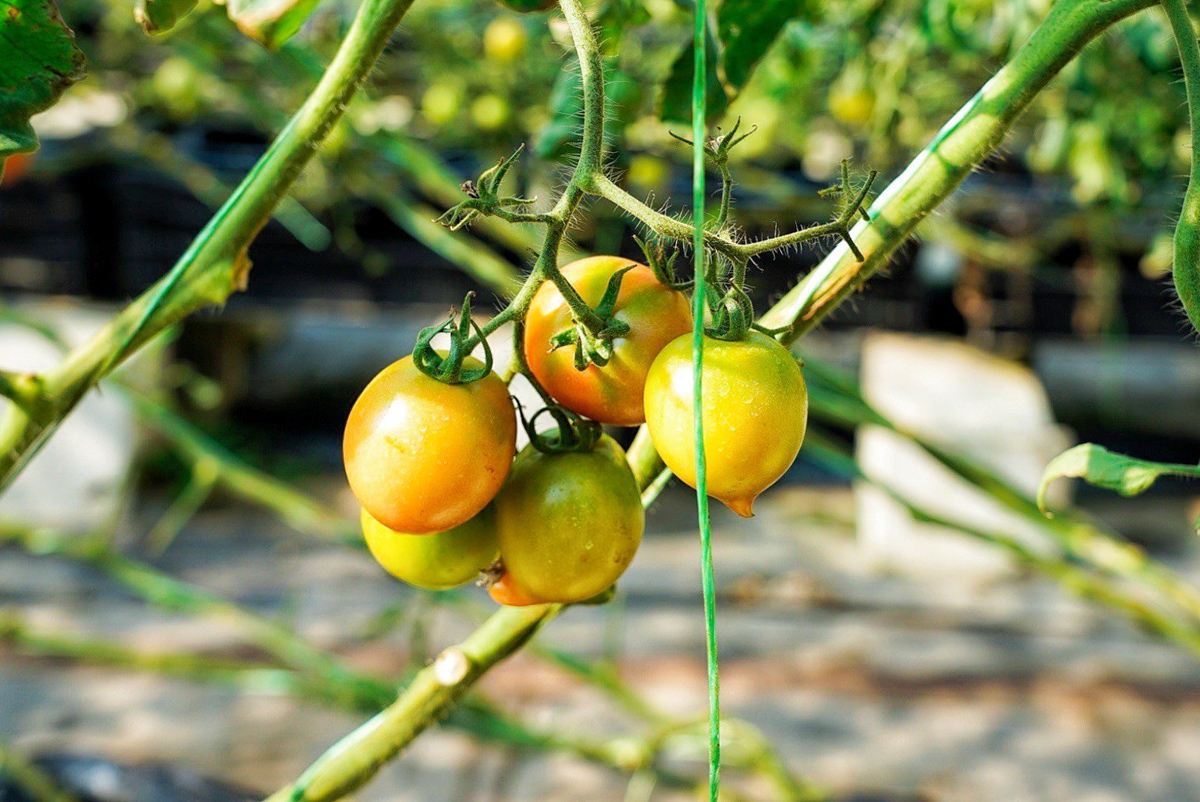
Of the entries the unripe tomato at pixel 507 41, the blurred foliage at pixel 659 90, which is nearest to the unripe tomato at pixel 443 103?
the blurred foliage at pixel 659 90

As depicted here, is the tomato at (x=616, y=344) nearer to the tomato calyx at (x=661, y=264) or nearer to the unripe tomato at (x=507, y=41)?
the tomato calyx at (x=661, y=264)

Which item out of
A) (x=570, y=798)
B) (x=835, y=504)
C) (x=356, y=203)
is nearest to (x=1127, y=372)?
(x=835, y=504)

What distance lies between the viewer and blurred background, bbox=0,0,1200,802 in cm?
96

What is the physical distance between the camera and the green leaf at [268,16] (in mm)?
306

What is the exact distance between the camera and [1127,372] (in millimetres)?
3494

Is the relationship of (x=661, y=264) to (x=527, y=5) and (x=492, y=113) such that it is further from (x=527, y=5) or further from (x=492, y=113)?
(x=492, y=113)

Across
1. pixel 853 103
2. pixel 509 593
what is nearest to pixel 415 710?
pixel 509 593

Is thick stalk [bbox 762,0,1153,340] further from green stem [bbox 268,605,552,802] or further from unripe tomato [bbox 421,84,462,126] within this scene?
unripe tomato [bbox 421,84,462,126]

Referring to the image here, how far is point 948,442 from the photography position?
217 cm

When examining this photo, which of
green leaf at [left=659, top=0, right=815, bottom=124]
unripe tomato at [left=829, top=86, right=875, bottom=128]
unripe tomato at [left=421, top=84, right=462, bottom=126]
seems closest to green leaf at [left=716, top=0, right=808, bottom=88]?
green leaf at [left=659, top=0, right=815, bottom=124]

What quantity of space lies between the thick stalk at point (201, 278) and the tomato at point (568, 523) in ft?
0.39

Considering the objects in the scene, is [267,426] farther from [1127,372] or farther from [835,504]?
[1127,372]

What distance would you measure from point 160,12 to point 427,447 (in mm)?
149

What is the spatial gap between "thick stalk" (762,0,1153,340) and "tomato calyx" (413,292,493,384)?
101 millimetres
